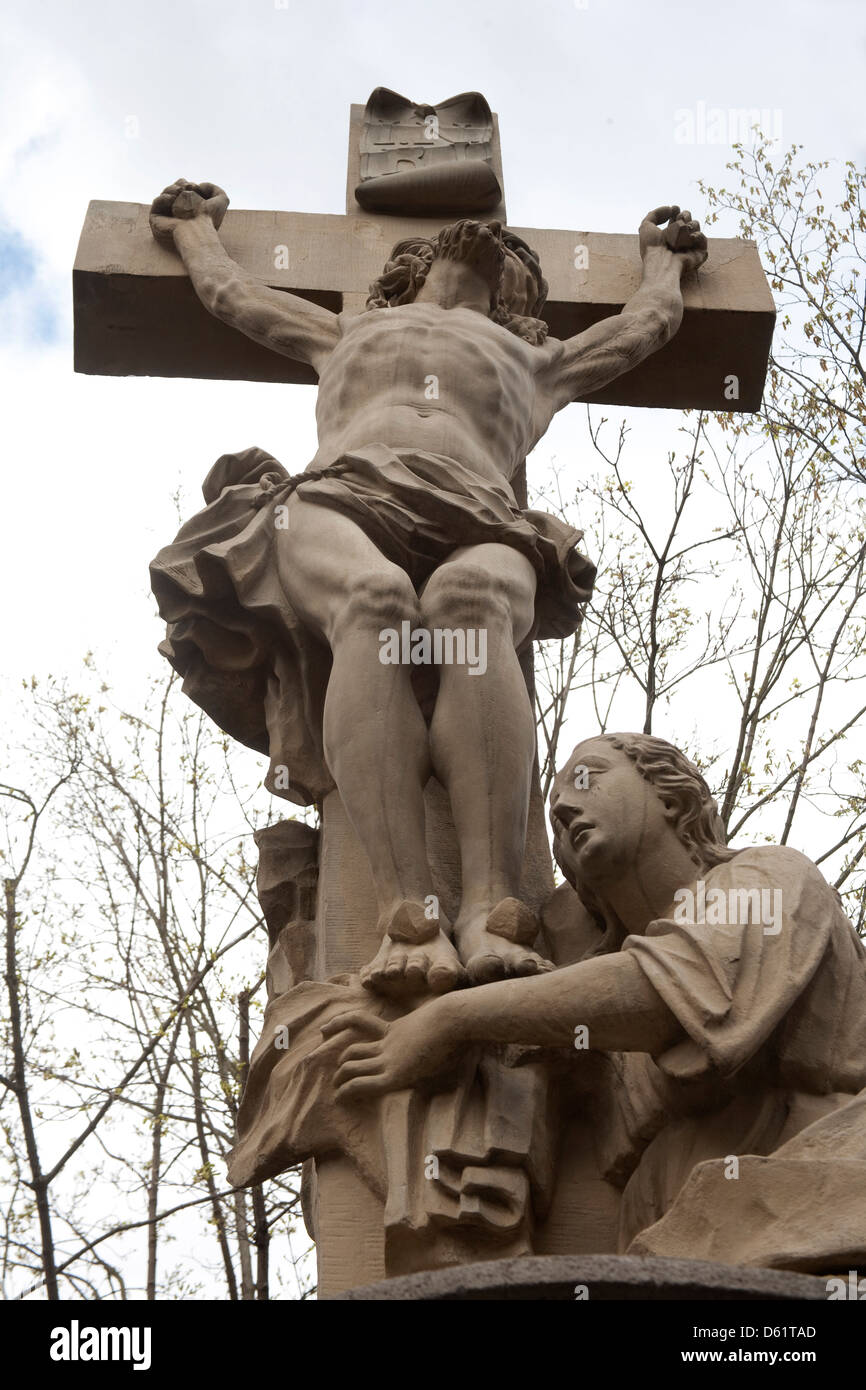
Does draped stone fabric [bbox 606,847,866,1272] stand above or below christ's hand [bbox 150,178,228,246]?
below

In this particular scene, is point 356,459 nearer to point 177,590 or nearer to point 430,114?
point 177,590

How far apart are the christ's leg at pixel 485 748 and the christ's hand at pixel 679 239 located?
299 centimetres

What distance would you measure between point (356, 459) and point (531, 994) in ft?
7.19

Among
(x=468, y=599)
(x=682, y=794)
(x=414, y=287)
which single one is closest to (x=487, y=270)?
(x=414, y=287)

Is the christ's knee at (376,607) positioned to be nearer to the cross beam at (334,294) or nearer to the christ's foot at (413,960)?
the christ's foot at (413,960)

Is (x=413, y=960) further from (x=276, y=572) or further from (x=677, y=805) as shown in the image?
(x=276, y=572)

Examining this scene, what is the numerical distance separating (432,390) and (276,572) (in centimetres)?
100

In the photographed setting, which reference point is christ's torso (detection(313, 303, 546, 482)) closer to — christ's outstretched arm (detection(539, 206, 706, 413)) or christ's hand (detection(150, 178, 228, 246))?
christ's outstretched arm (detection(539, 206, 706, 413))

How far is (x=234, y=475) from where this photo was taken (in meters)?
7.05

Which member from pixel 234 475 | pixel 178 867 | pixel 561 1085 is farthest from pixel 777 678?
pixel 561 1085

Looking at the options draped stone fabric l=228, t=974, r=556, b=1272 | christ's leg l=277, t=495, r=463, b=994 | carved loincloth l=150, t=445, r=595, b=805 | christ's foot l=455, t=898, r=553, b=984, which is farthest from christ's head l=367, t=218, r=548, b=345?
draped stone fabric l=228, t=974, r=556, b=1272

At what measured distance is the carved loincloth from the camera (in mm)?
6355

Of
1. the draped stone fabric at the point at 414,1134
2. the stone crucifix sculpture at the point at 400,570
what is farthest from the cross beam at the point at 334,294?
the draped stone fabric at the point at 414,1134

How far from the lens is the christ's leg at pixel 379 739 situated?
213 inches
